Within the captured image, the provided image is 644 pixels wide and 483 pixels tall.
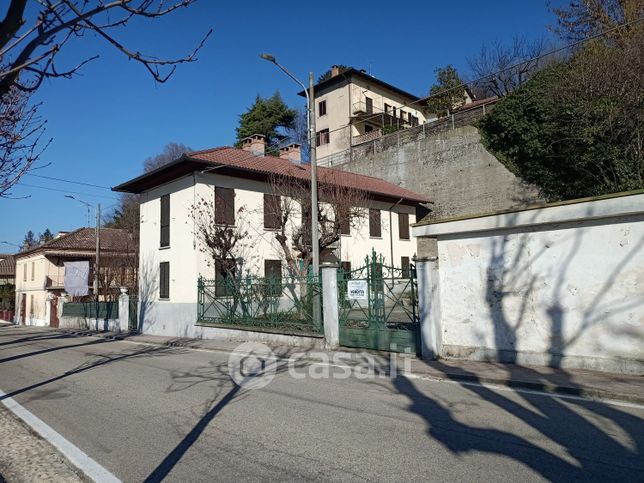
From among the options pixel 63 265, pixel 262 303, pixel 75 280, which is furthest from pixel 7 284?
pixel 262 303

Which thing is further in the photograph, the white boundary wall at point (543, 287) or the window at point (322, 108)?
the window at point (322, 108)

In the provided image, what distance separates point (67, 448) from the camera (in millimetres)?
5461

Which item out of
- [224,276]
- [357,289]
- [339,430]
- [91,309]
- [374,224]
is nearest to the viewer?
[339,430]

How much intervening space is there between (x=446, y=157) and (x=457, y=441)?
26652mm

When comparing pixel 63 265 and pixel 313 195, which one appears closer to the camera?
pixel 313 195

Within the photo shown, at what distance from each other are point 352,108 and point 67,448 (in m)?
41.6

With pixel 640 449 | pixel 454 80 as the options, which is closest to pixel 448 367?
pixel 640 449

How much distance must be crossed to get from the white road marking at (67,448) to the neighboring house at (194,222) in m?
12.0

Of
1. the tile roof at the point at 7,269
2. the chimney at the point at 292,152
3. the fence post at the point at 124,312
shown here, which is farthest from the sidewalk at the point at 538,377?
the tile roof at the point at 7,269

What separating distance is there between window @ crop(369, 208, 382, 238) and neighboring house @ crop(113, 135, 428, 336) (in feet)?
2.41

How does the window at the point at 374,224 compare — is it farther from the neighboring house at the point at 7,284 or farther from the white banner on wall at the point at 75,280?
the neighboring house at the point at 7,284

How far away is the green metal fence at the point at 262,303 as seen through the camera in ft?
45.5

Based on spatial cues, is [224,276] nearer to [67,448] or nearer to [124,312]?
[124,312]

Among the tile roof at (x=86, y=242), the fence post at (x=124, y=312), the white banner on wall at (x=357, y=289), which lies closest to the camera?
the white banner on wall at (x=357, y=289)
